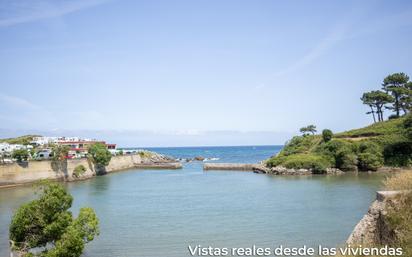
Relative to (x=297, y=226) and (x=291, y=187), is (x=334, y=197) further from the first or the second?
(x=297, y=226)

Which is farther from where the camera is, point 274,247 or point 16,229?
point 274,247

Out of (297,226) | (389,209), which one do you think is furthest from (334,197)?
(389,209)

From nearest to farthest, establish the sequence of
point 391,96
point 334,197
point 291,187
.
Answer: point 334,197 → point 291,187 → point 391,96

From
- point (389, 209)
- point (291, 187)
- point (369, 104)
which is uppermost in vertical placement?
point (369, 104)

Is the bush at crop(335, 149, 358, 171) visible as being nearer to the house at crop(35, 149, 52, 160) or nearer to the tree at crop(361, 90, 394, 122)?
the tree at crop(361, 90, 394, 122)

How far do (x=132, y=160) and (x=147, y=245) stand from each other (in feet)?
263

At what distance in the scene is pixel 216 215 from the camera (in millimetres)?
31000

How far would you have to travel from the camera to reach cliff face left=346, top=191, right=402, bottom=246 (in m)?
14.1

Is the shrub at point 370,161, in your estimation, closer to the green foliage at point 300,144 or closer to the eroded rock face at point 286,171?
the eroded rock face at point 286,171

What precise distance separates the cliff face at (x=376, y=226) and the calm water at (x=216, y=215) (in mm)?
6562

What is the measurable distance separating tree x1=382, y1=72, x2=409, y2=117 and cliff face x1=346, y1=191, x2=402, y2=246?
72.8 m

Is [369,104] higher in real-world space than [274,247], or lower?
higher

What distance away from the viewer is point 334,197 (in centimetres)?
3828

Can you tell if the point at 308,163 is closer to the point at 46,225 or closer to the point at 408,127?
the point at 408,127
